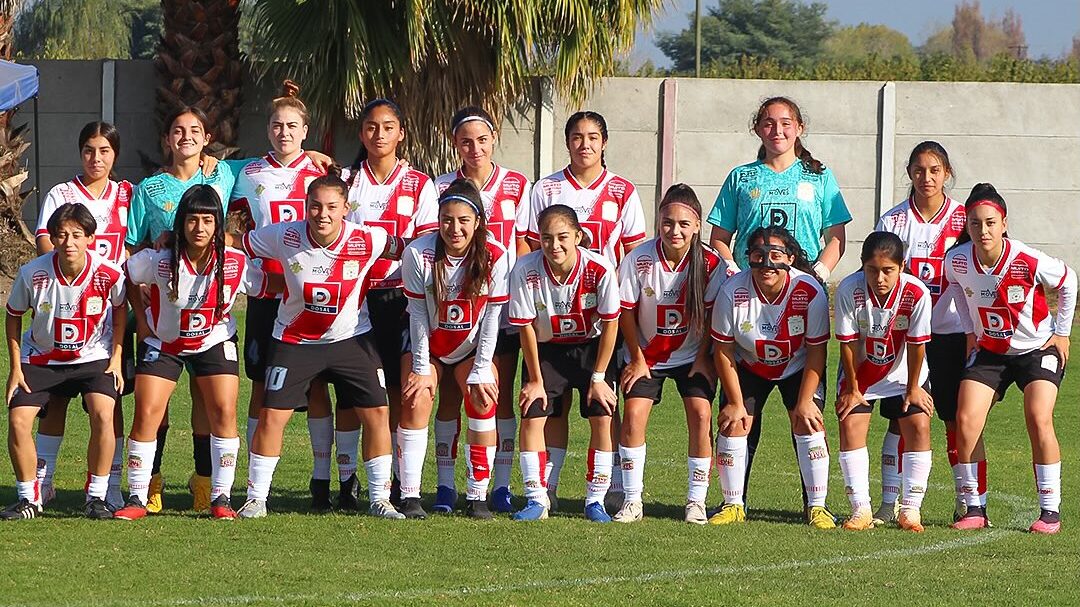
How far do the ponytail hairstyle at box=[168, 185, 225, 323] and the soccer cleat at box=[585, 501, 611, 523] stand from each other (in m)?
2.08

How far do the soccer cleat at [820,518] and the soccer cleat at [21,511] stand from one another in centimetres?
374

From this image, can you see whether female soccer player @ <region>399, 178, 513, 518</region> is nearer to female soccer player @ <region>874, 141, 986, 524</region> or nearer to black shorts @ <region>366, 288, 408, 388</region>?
black shorts @ <region>366, 288, 408, 388</region>

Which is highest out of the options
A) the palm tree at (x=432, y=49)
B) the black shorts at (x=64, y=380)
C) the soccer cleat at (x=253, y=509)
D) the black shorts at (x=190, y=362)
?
the palm tree at (x=432, y=49)

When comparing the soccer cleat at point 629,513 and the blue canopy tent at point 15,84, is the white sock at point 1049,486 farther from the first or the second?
the blue canopy tent at point 15,84

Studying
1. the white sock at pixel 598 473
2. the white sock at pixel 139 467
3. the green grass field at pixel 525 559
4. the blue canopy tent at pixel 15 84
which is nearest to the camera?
the green grass field at pixel 525 559

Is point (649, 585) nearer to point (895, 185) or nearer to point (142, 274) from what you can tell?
point (142, 274)

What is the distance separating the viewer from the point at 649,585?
6.05 meters

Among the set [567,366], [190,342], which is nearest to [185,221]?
[190,342]

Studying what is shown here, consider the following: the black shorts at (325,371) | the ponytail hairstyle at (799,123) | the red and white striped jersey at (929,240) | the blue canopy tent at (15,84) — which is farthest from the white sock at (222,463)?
the blue canopy tent at (15,84)

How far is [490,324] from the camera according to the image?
24.8 ft

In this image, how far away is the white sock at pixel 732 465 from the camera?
7645 mm

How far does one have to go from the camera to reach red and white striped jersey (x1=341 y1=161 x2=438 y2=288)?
7.78m

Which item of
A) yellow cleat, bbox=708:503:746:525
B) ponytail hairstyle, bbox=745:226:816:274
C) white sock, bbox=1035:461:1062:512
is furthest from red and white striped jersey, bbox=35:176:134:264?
white sock, bbox=1035:461:1062:512

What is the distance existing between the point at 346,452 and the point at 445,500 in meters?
0.57
